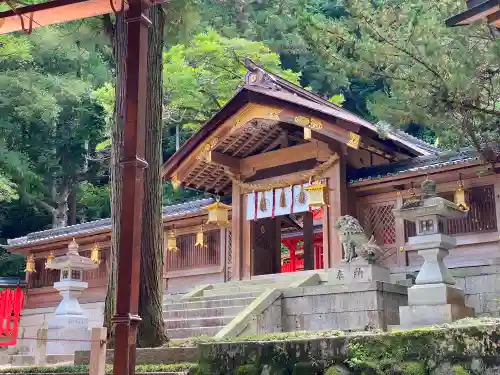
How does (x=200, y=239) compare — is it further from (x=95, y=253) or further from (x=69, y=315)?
(x=69, y=315)

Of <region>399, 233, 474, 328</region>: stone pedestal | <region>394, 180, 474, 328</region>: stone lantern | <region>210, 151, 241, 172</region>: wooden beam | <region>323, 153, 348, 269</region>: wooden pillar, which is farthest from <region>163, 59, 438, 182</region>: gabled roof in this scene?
<region>399, 233, 474, 328</region>: stone pedestal

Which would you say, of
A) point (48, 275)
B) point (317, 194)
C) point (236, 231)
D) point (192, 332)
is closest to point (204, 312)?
point (192, 332)

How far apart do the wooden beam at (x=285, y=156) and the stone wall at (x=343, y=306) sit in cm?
451

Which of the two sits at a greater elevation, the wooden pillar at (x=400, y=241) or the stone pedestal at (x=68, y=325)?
the wooden pillar at (x=400, y=241)

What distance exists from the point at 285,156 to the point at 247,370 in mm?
10473

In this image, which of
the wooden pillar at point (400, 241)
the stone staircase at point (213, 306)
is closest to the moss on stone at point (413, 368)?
the stone staircase at point (213, 306)

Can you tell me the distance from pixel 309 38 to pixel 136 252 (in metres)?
7.91

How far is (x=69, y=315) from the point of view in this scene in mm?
15266

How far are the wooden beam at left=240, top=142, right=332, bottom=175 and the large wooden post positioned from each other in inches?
453

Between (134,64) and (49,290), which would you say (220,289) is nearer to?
(49,290)

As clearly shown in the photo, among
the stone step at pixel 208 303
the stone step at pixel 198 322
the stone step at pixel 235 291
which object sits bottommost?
the stone step at pixel 198 322

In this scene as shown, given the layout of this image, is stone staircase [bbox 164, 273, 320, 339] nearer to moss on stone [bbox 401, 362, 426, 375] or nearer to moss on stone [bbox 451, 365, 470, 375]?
moss on stone [bbox 401, 362, 426, 375]

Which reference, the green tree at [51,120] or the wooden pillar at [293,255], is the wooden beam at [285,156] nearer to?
the wooden pillar at [293,255]

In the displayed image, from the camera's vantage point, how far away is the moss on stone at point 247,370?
7.32 meters
